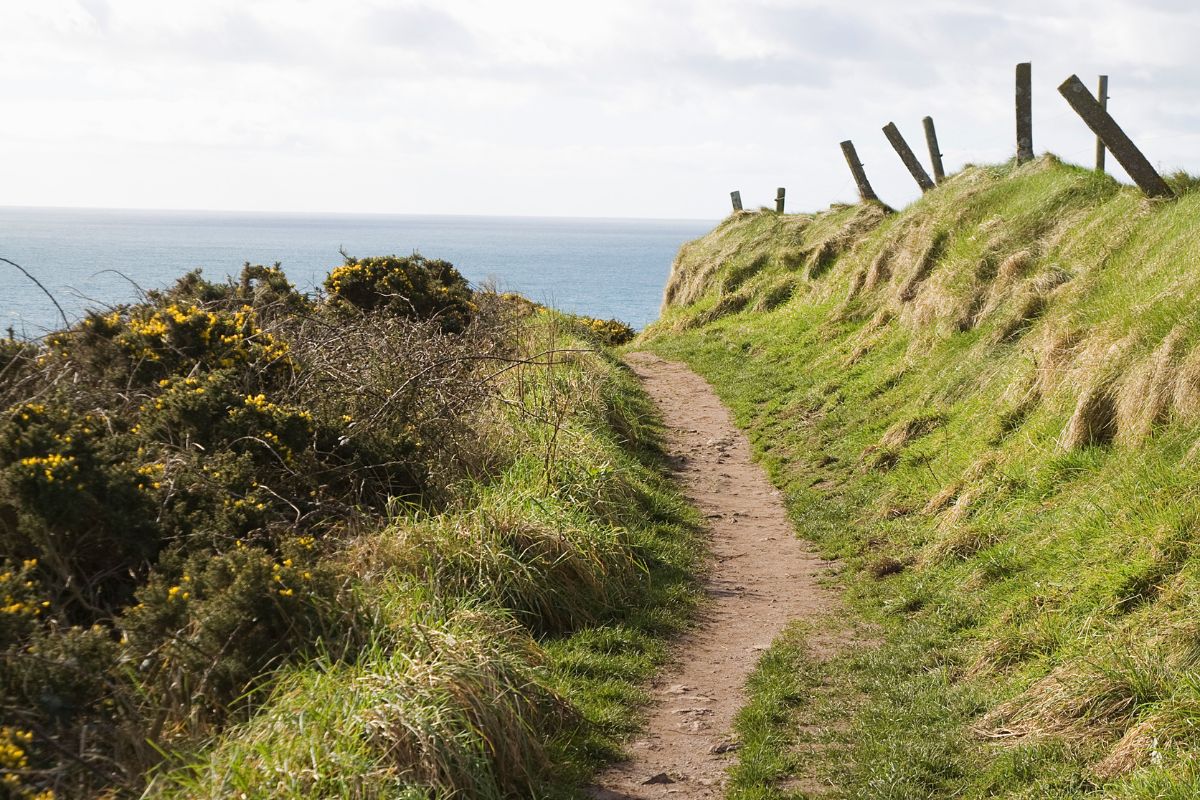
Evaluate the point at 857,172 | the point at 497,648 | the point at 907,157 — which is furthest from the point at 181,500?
the point at 857,172

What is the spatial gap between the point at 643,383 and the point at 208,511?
12946mm

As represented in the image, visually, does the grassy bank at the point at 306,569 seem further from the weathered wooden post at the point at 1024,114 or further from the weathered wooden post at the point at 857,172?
the weathered wooden post at the point at 857,172

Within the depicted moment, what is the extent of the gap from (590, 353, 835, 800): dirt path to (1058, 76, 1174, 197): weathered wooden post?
5807 mm

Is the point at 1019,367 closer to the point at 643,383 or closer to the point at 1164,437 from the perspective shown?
the point at 1164,437

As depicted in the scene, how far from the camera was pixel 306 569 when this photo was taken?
6223mm

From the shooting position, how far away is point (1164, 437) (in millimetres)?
7453

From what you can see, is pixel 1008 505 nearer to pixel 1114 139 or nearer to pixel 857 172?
pixel 1114 139

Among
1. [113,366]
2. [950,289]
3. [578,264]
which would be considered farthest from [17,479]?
[578,264]

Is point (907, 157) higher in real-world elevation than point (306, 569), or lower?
higher

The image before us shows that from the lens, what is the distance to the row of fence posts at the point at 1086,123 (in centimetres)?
1221

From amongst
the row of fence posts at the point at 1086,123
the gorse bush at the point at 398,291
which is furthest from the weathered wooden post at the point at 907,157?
the gorse bush at the point at 398,291

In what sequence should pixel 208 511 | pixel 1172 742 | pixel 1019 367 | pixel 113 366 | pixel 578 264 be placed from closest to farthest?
pixel 1172 742, pixel 208 511, pixel 113 366, pixel 1019 367, pixel 578 264

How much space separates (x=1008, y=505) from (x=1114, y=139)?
6.10m

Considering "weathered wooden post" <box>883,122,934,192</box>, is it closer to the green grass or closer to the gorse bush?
the gorse bush
